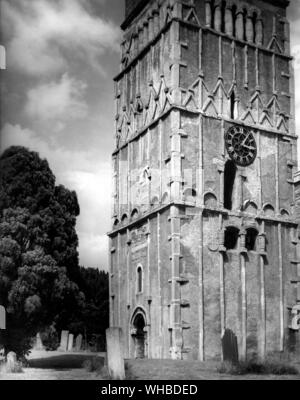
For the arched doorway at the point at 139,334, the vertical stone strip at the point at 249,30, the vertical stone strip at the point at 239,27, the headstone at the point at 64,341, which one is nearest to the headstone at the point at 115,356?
the arched doorway at the point at 139,334

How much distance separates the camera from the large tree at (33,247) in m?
25.4

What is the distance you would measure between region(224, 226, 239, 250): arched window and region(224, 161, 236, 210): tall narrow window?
129cm

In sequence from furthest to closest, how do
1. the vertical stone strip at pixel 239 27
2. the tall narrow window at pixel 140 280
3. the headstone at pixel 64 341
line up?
the headstone at pixel 64 341, the vertical stone strip at pixel 239 27, the tall narrow window at pixel 140 280

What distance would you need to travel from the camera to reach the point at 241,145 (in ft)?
109

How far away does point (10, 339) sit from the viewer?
85.4ft

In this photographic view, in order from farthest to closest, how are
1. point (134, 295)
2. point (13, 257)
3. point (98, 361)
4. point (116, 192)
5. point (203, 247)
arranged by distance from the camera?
point (116, 192) < point (134, 295) < point (203, 247) < point (13, 257) < point (98, 361)

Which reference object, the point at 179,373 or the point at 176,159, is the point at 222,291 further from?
the point at 179,373

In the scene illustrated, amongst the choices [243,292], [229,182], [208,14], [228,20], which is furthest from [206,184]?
[228,20]

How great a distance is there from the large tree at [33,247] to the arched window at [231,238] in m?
7.41

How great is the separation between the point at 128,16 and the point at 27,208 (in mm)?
15045

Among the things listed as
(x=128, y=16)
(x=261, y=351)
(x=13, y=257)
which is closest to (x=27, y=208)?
(x=13, y=257)

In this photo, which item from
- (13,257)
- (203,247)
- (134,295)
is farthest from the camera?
(134,295)

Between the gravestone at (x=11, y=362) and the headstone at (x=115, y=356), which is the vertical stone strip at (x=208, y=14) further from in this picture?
the headstone at (x=115, y=356)

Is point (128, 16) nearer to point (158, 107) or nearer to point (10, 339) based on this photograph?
point (158, 107)
